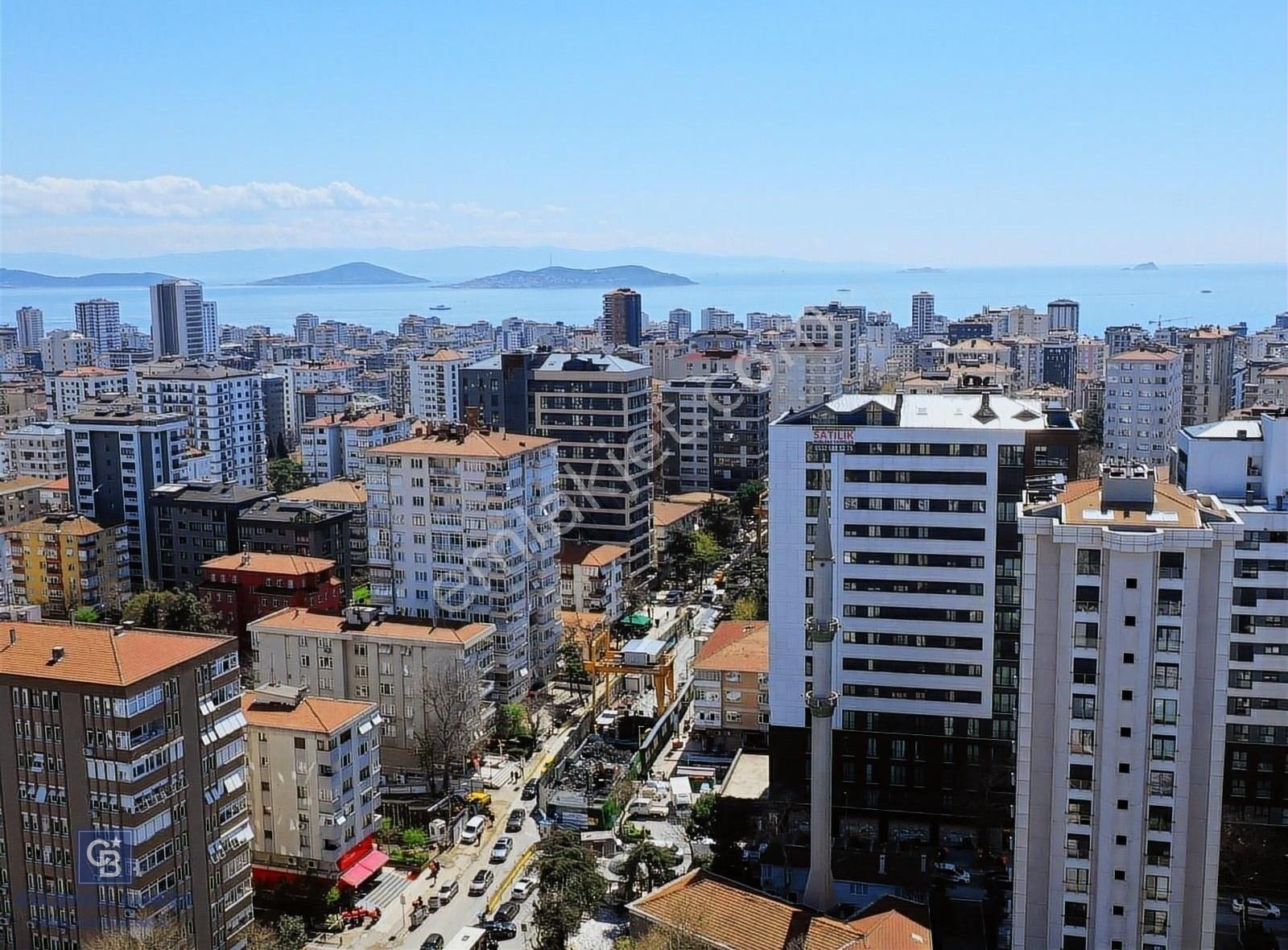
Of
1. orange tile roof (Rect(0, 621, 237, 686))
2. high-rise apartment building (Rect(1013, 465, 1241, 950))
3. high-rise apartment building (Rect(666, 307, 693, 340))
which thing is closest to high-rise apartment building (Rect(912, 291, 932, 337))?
high-rise apartment building (Rect(666, 307, 693, 340))

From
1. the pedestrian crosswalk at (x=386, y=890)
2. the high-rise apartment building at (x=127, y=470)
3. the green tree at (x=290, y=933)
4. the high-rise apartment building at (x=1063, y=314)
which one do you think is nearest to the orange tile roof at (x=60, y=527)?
the high-rise apartment building at (x=127, y=470)

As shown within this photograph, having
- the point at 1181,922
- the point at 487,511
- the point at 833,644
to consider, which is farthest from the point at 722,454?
the point at 1181,922

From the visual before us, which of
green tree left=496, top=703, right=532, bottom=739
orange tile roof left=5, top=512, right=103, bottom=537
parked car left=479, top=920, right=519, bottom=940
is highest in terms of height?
orange tile roof left=5, top=512, right=103, bottom=537

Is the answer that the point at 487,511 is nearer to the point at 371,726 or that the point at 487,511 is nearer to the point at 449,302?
the point at 371,726

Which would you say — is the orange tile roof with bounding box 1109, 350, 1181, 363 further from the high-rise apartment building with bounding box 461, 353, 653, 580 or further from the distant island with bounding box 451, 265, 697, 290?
the distant island with bounding box 451, 265, 697, 290

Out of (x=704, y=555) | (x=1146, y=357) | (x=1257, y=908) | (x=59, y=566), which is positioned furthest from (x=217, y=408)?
(x=1257, y=908)

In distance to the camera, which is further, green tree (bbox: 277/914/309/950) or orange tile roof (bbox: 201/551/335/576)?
orange tile roof (bbox: 201/551/335/576)

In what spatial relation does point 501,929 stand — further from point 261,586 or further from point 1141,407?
point 1141,407
